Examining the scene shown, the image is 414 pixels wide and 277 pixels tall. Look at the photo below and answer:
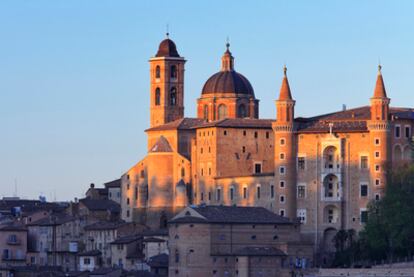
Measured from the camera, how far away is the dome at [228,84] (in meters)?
145

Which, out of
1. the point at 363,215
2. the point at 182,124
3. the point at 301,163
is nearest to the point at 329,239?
the point at 363,215

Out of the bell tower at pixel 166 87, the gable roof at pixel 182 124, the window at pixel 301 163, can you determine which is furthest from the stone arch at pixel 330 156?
the bell tower at pixel 166 87

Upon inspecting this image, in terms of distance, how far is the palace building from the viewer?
12544cm

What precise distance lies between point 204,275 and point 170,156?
22.8 metres

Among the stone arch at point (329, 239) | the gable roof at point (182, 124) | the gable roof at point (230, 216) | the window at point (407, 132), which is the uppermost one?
the gable roof at point (182, 124)

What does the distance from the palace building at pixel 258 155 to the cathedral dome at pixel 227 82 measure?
0.24 feet

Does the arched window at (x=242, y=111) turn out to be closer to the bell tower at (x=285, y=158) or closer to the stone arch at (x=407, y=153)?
the bell tower at (x=285, y=158)

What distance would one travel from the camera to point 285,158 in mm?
127375

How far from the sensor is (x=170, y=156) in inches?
5512

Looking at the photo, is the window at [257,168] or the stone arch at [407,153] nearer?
the stone arch at [407,153]

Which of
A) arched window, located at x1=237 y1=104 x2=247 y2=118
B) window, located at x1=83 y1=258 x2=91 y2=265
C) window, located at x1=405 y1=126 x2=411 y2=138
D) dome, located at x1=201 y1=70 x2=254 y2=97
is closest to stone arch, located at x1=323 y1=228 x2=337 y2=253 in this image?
window, located at x1=405 y1=126 x2=411 y2=138

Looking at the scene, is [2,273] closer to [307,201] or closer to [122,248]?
[122,248]

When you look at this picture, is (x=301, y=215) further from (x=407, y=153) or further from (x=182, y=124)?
(x=182, y=124)

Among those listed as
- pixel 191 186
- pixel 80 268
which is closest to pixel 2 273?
pixel 80 268
